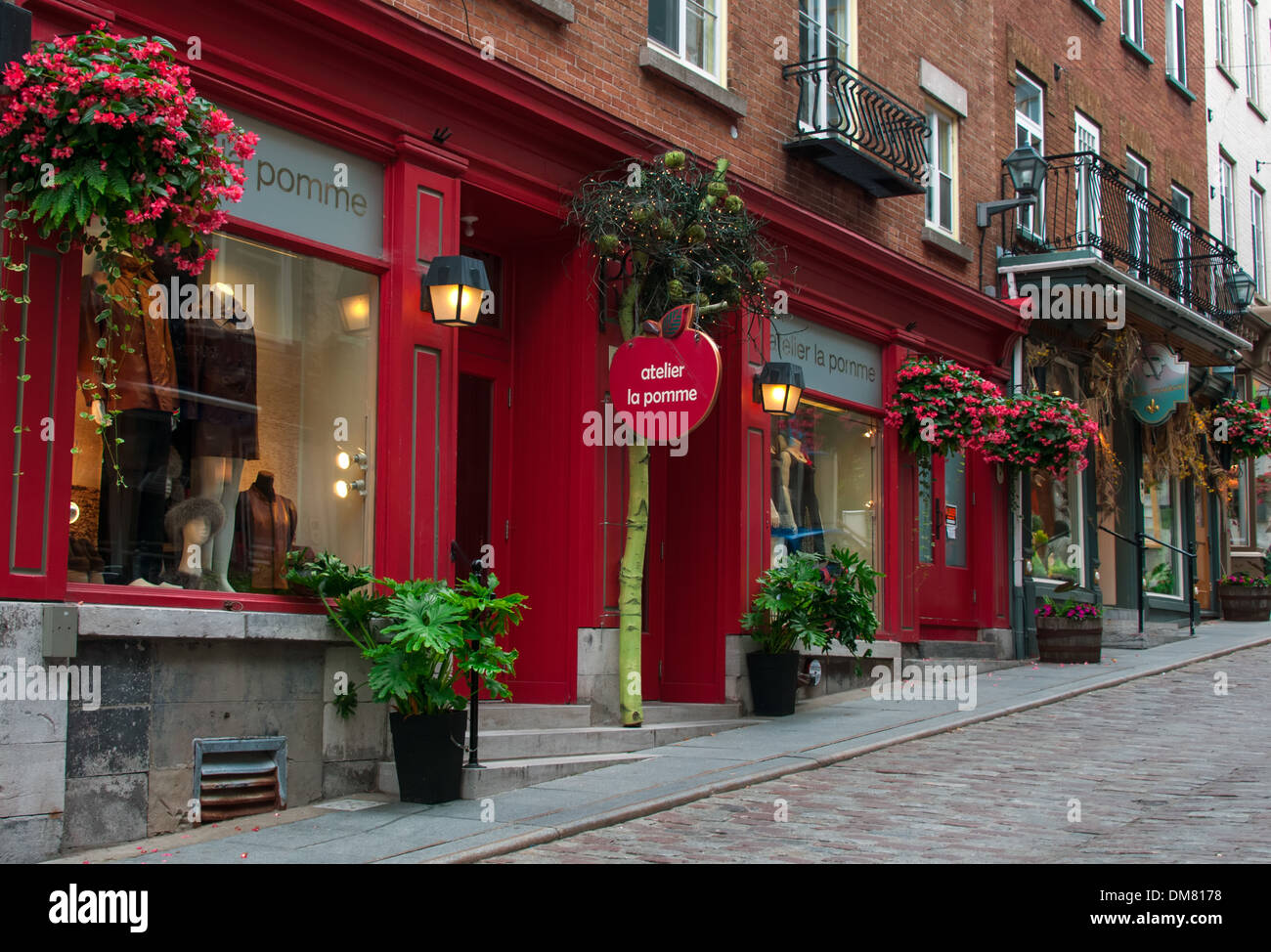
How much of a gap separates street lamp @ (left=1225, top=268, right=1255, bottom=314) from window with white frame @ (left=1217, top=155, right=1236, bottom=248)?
2837mm

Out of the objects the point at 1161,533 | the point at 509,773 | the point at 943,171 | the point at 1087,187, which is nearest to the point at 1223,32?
the point at 1087,187

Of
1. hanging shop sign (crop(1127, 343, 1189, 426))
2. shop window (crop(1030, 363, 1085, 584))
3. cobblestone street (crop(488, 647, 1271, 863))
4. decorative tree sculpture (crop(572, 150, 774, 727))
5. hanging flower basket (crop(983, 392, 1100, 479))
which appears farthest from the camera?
hanging shop sign (crop(1127, 343, 1189, 426))

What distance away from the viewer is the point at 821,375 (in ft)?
42.5

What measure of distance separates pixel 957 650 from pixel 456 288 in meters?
8.53

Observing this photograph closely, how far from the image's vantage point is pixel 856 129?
1287 cm

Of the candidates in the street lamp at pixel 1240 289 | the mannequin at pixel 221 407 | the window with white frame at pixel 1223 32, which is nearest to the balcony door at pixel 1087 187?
the street lamp at pixel 1240 289

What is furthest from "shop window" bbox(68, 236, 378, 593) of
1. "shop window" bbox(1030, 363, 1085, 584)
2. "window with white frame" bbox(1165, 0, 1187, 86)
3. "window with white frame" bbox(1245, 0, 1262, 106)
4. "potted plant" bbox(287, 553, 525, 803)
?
"window with white frame" bbox(1245, 0, 1262, 106)

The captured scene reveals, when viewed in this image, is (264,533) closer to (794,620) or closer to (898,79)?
(794,620)

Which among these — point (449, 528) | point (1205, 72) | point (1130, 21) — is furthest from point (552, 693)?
point (1205, 72)

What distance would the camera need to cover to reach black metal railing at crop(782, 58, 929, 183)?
41.4ft

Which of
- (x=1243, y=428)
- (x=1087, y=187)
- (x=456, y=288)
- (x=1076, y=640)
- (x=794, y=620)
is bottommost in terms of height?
(x=1076, y=640)

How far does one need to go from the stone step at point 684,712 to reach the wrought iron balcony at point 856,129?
4.99m

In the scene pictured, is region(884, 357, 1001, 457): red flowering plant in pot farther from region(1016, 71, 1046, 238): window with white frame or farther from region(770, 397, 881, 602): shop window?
region(1016, 71, 1046, 238): window with white frame

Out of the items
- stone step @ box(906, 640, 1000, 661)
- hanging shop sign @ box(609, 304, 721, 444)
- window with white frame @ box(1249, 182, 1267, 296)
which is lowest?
stone step @ box(906, 640, 1000, 661)
